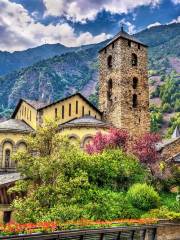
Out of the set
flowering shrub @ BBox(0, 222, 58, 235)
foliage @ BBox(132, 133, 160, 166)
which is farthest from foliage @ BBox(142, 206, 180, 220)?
flowering shrub @ BBox(0, 222, 58, 235)

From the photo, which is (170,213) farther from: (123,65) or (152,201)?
(123,65)

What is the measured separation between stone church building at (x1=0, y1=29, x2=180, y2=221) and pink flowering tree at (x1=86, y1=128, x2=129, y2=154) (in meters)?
3.71

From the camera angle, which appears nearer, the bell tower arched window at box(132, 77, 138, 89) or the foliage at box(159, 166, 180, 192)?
the foliage at box(159, 166, 180, 192)

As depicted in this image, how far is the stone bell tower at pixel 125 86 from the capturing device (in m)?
45.0

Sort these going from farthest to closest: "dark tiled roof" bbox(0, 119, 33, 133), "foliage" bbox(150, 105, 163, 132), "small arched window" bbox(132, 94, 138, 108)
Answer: "foliage" bbox(150, 105, 163, 132) → "small arched window" bbox(132, 94, 138, 108) → "dark tiled roof" bbox(0, 119, 33, 133)

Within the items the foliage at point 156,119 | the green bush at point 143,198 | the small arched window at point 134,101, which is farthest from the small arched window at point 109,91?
the foliage at point 156,119

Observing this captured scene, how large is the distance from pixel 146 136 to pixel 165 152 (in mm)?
7286

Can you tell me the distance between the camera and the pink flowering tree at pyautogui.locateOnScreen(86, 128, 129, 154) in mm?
35594

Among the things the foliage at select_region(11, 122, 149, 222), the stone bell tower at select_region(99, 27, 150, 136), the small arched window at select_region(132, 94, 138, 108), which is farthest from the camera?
the small arched window at select_region(132, 94, 138, 108)

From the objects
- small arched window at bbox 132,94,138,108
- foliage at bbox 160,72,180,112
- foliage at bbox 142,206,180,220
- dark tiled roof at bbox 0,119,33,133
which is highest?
foliage at bbox 160,72,180,112

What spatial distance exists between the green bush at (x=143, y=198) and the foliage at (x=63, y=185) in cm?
55

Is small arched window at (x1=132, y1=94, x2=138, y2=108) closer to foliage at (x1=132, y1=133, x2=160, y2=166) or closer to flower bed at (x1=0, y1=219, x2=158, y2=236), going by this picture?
foliage at (x1=132, y1=133, x2=160, y2=166)

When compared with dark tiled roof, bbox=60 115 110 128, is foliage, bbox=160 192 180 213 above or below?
below

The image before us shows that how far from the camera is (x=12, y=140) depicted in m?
41.4
